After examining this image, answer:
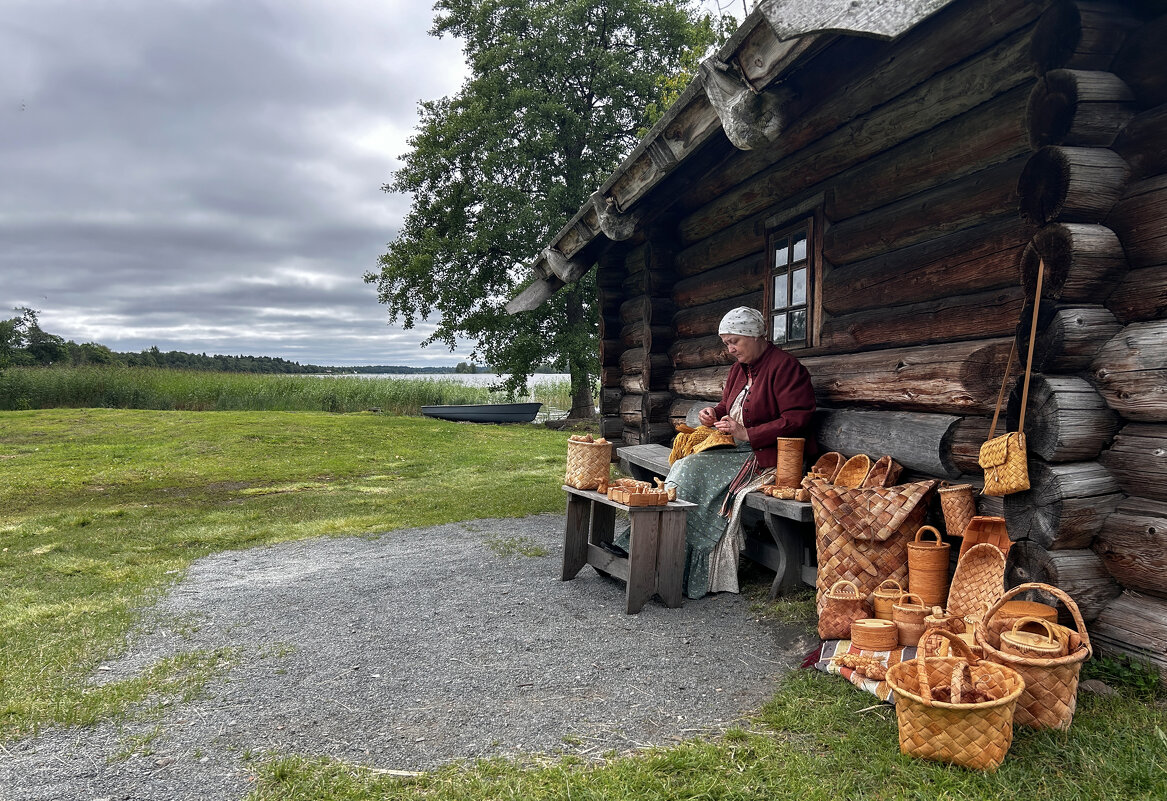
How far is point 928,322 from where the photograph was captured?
4344mm

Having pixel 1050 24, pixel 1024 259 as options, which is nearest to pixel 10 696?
pixel 1024 259

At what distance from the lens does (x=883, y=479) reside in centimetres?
430

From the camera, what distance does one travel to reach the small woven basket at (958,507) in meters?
3.75

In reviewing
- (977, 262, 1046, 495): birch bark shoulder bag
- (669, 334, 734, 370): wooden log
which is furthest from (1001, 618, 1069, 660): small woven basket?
(669, 334, 734, 370): wooden log

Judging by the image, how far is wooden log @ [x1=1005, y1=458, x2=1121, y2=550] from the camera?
3.04 meters

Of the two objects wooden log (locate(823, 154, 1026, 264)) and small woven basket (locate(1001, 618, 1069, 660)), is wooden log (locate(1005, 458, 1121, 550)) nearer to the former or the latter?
small woven basket (locate(1001, 618, 1069, 660))

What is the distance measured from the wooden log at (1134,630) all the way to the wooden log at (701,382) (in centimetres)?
380

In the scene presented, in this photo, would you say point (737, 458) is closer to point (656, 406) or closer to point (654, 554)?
point (654, 554)

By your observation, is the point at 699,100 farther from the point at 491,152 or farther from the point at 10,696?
the point at 491,152

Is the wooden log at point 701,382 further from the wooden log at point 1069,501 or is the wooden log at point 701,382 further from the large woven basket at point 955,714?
the large woven basket at point 955,714

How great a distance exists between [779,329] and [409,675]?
12.9 feet

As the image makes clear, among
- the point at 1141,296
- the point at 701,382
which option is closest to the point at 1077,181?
the point at 1141,296

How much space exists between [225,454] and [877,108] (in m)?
12.4

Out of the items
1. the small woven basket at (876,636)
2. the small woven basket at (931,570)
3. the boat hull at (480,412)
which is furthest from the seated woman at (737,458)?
the boat hull at (480,412)
